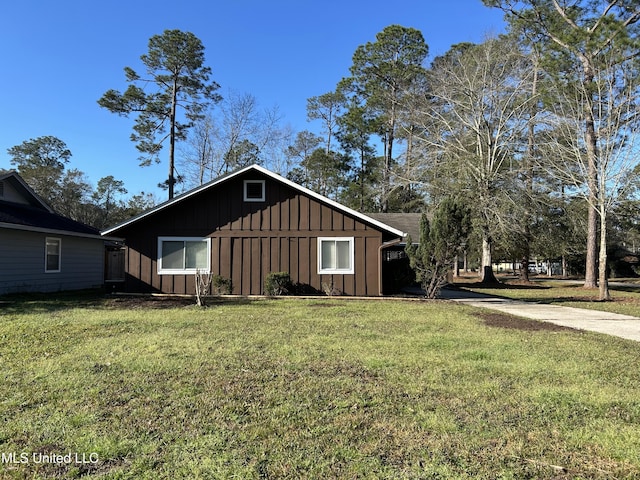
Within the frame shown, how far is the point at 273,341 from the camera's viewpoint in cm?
650

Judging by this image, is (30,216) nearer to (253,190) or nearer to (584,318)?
(253,190)

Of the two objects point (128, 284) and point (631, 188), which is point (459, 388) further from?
point (631, 188)

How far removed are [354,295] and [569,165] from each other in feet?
31.4

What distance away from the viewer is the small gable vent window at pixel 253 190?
14.1m

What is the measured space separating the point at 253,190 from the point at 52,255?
7.83 m

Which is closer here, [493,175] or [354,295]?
[354,295]

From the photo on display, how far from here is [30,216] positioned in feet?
49.3

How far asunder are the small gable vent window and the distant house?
6.46m

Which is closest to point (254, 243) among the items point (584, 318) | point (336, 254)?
point (336, 254)

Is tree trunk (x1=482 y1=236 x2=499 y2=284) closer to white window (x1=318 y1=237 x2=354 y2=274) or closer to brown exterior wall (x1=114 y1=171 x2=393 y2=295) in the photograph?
brown exterior wall (x1=114 y1=171 x2=393 y2=295)

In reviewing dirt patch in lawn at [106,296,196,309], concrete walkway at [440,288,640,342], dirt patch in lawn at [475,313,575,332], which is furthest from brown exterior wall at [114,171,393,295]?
dirt patch in lawn at [475,313,575,332]

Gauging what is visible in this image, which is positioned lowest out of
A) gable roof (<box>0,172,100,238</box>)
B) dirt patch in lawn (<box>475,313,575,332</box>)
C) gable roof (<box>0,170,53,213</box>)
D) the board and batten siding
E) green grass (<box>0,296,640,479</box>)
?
green grass (<box>0,296,640,479</box>)

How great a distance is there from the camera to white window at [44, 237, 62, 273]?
49.3 feet

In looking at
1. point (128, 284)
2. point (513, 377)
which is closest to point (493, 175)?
point (128, 284)
